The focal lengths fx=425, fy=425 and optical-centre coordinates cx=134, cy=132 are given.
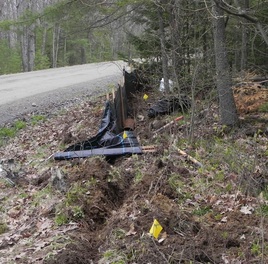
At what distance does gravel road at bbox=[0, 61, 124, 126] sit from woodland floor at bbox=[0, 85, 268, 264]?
156 inches

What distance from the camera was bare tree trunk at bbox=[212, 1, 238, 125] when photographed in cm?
842

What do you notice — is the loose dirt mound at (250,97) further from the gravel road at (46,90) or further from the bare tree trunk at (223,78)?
the gravel road at (46,90)

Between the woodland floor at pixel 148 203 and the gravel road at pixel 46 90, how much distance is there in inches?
156

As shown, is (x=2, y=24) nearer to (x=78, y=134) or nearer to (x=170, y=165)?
(x=78, y=134)

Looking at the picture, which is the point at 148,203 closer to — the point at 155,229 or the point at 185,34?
the point at 155,229

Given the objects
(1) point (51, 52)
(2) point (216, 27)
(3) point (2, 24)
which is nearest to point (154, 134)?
(2) point (216, 27)

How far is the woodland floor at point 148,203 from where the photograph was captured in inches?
174

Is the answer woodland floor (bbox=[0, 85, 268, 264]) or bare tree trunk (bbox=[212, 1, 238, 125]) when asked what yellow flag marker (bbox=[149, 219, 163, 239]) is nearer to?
woodland floor (bbox=[0, 85, 268, 264])

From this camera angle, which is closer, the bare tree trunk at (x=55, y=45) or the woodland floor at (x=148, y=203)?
the woodland floor at (x=148, y=203)

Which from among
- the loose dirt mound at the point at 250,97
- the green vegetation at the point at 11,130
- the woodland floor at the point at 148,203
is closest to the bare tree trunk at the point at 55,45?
the green vegetation at the point at 11,130

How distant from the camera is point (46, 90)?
1562cm

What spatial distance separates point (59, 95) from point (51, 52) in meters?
25.5

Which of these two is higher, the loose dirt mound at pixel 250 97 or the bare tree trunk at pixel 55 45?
the bare tree trunk at pixel 55 45

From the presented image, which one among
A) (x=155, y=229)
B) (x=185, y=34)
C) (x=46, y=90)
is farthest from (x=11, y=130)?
(x=155, y=229)
